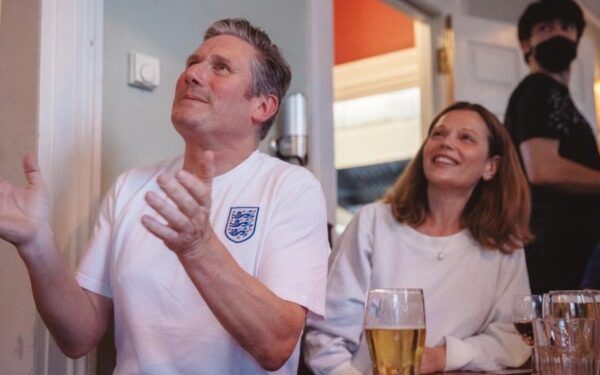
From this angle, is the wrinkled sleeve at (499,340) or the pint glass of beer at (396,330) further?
the wrinkled sleeve at (499,340)

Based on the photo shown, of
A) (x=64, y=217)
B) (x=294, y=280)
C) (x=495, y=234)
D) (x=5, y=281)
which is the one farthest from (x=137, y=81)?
(x=495, y=234)

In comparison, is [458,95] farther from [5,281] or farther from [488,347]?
[5,281]

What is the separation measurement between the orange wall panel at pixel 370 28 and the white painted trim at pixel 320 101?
205 cm

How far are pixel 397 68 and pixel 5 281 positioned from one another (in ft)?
11.5

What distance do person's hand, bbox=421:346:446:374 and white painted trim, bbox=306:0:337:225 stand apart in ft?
3.37

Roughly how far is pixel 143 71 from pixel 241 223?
0.71m

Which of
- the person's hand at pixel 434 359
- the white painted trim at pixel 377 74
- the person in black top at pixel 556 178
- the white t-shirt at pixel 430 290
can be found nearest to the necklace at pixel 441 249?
the white t-shirt at pixel 430 290

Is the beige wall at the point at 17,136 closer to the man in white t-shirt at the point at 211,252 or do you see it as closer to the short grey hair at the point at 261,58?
the man in white t-shirt at the point at 211,252

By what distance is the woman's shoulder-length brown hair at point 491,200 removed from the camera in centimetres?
205

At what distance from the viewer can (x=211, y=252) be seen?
3.90 ft

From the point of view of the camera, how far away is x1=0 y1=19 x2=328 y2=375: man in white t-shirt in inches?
50.8

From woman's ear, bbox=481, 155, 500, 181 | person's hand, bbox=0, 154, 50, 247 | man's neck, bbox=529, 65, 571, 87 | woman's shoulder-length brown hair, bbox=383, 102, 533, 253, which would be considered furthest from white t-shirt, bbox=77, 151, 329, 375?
man's neck, bbox=529, 65, 571, 87

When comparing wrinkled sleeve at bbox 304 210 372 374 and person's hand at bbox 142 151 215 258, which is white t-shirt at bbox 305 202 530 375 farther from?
person's hand at bbox 142 151 215 258

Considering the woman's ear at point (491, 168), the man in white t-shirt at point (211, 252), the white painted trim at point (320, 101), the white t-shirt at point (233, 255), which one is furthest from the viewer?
the white painted trim at point (320, 101)
